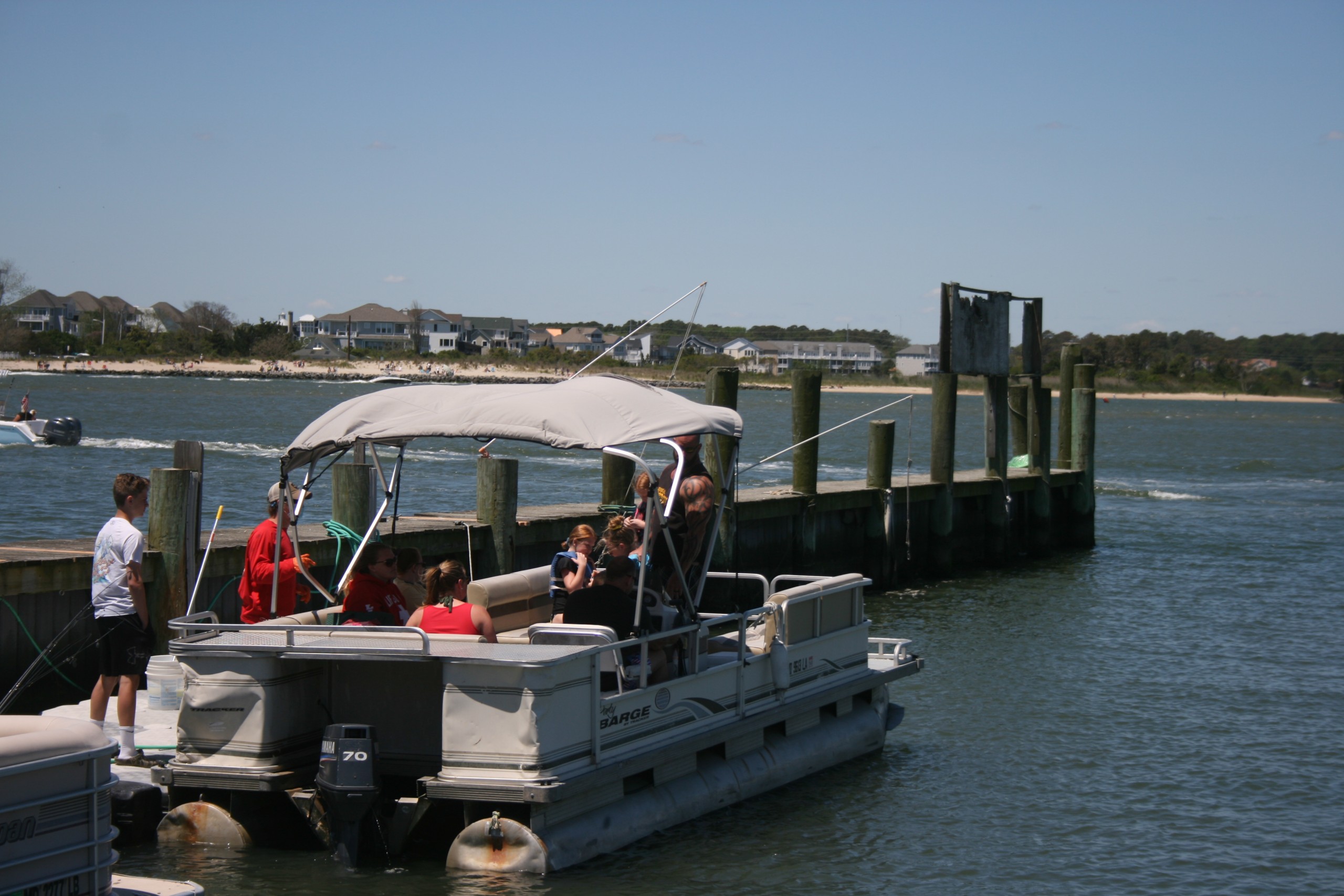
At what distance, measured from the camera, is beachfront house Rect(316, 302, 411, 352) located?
528 ft

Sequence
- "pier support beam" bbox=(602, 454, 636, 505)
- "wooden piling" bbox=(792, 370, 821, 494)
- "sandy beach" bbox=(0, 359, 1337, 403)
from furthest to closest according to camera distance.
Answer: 1. "sandy beach" bbox=(0, 359, 1337, 403)
2. "wooden piling" bbox=(792, 370, 821, 494)
3. "pier support beam" bbox=(602, 454, 636, 505)

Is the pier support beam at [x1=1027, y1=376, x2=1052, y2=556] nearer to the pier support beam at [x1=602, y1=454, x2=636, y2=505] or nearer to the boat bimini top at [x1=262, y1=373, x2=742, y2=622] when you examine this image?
the pier support beam at [x1=602, y1=454, x2=636, y2=505]

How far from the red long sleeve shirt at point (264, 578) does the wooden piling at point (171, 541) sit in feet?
4.81

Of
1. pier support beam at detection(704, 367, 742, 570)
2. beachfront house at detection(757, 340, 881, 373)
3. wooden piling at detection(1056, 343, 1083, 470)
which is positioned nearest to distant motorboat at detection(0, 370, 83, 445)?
wooden piling at detection(1056, 343, 1083, 470)

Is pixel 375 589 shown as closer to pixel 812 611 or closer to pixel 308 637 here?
pixel 308 637

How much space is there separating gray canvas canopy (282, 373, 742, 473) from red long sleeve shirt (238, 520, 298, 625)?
0.90 m

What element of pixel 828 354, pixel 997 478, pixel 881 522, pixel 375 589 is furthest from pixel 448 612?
pixel 828 354

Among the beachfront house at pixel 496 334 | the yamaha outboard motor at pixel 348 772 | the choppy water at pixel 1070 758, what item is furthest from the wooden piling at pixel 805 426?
the beachfront house at pixel 496 334

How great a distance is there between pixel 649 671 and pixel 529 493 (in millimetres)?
23553

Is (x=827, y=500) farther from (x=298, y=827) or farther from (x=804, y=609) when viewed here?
(x=298, y=827)

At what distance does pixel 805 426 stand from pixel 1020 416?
27.8ft

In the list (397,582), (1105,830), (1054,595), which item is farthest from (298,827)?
(1054,595)

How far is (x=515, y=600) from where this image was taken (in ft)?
30.1

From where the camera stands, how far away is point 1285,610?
19000mm
